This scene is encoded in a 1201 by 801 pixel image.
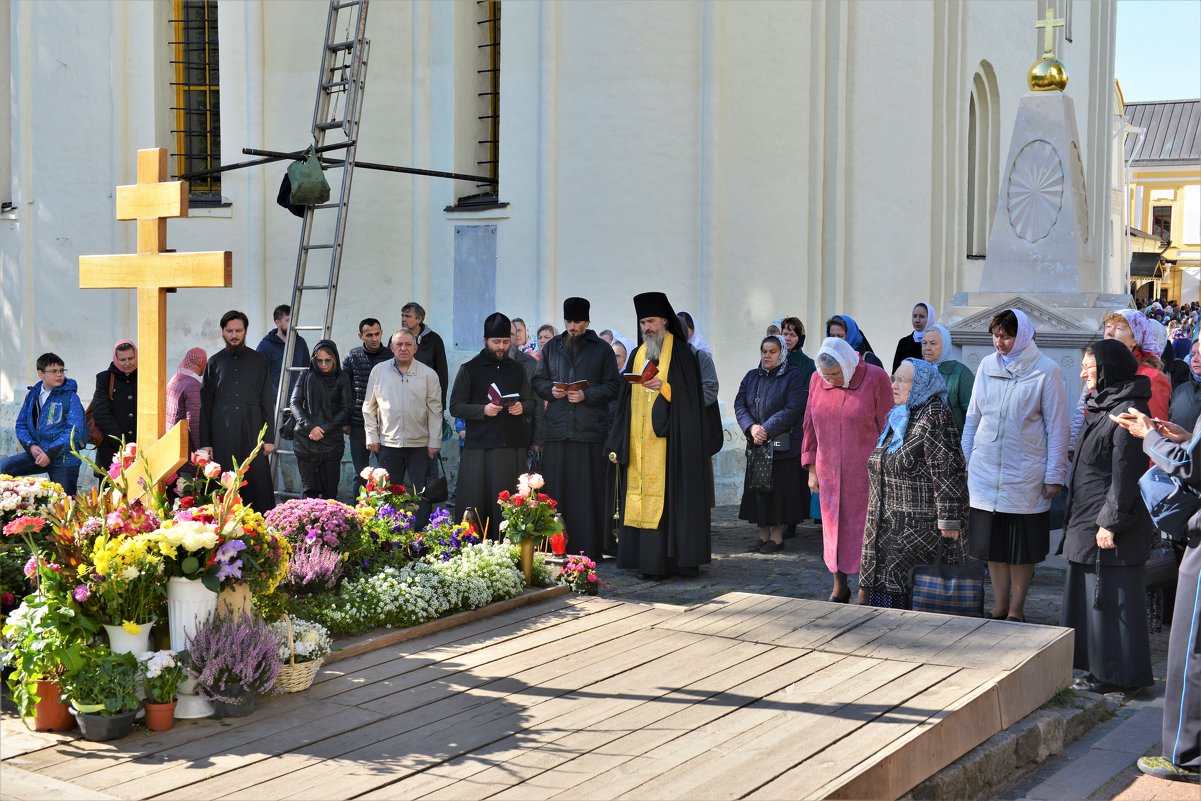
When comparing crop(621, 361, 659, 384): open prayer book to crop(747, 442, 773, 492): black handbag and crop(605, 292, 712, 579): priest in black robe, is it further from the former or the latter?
crop(747, 442, 773, 492): black handbag

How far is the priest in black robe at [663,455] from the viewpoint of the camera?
398 inches

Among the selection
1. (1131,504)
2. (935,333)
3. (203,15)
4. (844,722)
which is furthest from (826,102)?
(844,722)

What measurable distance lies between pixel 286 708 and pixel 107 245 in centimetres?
1163

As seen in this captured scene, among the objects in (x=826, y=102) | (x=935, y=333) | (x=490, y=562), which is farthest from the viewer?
(x=826, y=102)

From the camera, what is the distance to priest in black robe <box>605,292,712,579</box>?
10102 mm

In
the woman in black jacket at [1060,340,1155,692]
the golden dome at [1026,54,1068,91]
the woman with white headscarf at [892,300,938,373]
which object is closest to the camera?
the woman in black jacket at [1060,340,1155,692]

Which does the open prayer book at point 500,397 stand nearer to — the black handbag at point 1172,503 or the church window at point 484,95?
the church window at point 484,95

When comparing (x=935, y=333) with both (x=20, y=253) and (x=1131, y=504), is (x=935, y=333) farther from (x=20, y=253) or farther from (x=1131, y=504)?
(x=20, y=253)

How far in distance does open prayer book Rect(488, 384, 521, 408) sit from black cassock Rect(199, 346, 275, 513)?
68.9 inches

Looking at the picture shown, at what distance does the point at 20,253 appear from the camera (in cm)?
1644

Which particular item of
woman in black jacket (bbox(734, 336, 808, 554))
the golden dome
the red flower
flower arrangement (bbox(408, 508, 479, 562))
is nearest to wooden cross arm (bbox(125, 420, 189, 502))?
the red flower

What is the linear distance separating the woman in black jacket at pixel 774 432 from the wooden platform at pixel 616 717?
3.93 m

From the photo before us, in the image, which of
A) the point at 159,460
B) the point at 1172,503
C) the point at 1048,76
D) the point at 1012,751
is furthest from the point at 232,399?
the point at 1172,503

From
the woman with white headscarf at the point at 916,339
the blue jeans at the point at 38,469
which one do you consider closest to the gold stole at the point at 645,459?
the woman with white headscarf at the point at 916,339
